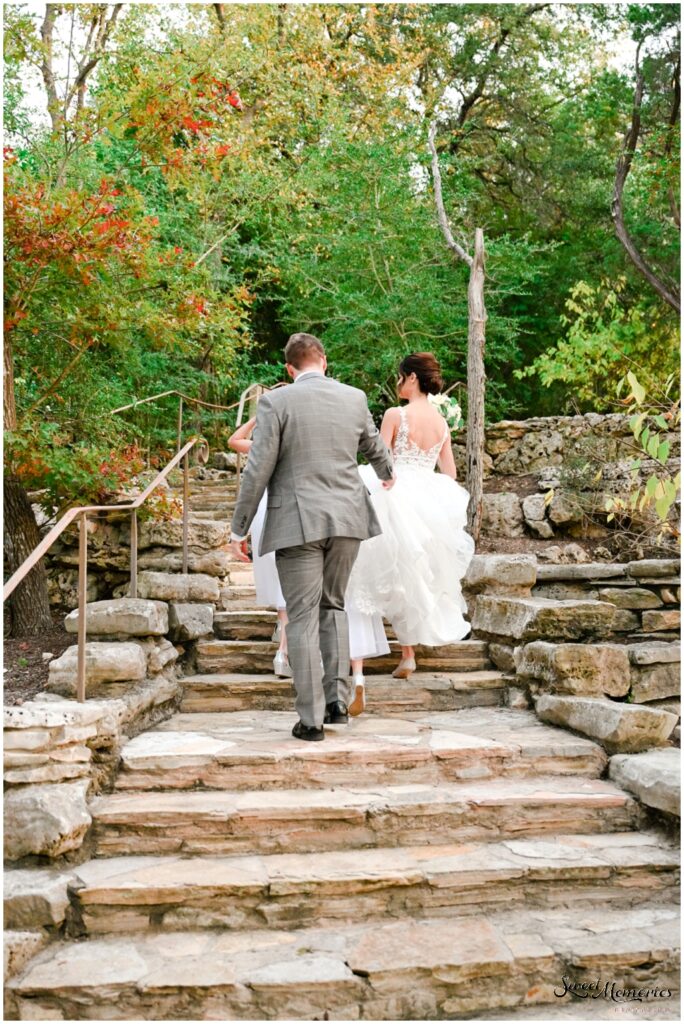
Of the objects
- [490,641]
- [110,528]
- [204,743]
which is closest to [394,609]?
[490,641]

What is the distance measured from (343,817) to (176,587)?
7.39 ft

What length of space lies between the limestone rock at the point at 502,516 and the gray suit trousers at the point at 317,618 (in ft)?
16.2

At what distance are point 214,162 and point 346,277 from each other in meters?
5.23

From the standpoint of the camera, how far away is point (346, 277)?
12.0m

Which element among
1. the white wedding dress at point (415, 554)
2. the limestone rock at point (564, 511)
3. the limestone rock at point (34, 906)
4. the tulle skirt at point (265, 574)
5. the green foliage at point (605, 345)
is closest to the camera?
the limestone rock at point (34, 906)

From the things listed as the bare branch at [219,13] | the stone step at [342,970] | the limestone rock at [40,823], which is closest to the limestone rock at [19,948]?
the stone step at [342,970]

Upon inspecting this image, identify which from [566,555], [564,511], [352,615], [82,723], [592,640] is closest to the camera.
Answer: [82,723]

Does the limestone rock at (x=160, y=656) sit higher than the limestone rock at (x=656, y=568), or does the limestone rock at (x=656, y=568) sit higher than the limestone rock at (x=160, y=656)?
the limestone rock at (x=656, y=568)

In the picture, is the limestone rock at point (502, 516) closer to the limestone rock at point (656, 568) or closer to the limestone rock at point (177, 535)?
the limestone rock at point (177, 535)

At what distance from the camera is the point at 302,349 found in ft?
14.2

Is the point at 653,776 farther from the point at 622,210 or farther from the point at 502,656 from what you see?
the point at 622,210

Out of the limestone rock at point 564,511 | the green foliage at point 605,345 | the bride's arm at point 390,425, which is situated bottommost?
the limestone rock at point 564,511

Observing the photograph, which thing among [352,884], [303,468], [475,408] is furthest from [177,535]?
[352,884]

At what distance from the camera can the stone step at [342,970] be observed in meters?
2.85
